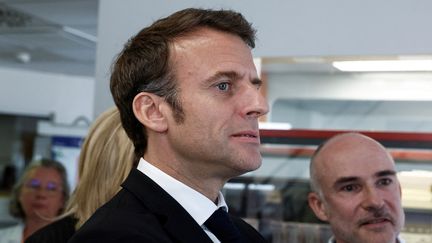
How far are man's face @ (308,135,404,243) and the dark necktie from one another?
81cm

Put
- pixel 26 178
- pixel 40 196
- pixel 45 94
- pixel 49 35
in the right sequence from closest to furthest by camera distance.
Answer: pixel 40 196 < pixel 26 178 < pixel 49 35 < pixel 45 94

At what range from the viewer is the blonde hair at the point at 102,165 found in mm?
1868

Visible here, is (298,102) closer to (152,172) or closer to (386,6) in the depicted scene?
(386,6)

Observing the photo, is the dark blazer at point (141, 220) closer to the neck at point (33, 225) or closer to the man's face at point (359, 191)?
the man's face at point (359, 191)

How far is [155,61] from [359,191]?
968 millimetres

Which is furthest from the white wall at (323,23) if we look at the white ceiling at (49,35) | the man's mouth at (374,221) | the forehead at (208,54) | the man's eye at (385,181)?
the white ceiling at (49,35)

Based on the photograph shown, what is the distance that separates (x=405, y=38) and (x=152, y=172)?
103cm

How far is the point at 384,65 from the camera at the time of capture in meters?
2.01

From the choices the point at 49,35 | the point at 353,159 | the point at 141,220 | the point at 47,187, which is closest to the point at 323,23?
the point at 353,159

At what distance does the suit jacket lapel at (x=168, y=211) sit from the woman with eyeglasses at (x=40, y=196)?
215cm

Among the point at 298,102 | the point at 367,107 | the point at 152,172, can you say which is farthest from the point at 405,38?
the point at 152,172

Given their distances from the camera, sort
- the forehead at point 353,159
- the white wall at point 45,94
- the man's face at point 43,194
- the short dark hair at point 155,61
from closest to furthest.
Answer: the short dark hair at point 155,61 → the forehead at point 353,159 → the man's face at point 43,194 → the white wall at point 45,94

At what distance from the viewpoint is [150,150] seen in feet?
4.23

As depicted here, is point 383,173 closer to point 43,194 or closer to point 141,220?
point 141,220
